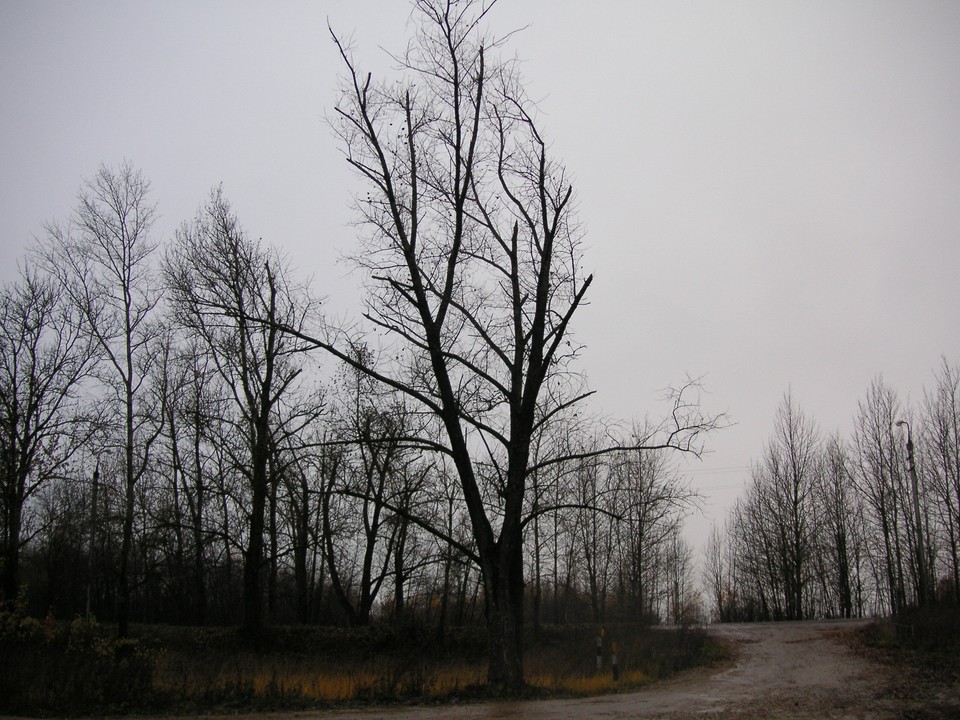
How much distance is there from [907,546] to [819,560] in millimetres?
8819

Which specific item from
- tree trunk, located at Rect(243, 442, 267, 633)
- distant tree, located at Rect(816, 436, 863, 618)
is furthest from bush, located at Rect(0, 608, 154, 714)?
distant tree, located at Rect(816, 436, 863, 618)

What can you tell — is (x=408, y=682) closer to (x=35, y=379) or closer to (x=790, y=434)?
(x=35, y=379)

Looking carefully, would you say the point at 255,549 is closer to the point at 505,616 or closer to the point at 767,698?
the point at 505,616

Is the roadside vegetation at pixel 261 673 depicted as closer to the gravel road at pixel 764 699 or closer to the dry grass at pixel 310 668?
the dry grass at pixel 310 668

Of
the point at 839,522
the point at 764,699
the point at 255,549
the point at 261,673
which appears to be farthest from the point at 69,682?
the point at 839,522

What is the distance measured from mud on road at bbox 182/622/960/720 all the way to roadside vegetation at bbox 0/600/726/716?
3.78 feet

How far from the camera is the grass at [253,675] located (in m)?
11.7

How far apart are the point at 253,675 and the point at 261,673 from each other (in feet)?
4.78

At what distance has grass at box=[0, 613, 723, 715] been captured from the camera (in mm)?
11742

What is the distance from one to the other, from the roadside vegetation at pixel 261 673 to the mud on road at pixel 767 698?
1.15 metres

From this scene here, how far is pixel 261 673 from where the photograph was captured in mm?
15984

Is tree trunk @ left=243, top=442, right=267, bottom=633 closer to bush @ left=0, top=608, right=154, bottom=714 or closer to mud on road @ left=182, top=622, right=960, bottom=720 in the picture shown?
bush @ left=0, top=608, right=154, bottom=714

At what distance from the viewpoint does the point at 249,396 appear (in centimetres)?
2394

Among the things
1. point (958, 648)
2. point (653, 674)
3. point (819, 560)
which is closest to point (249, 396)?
point (653, 674)
